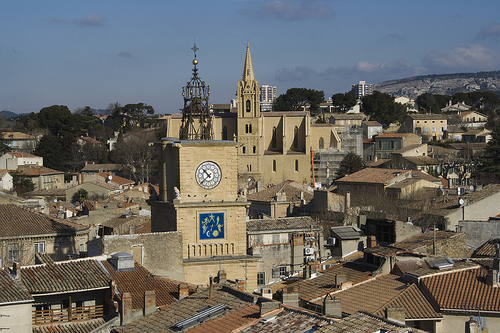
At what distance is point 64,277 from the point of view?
70.8 ft

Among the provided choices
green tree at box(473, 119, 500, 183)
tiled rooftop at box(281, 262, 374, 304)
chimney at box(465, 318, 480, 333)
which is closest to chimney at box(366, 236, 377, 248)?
tiled rooftop at box(281, 262, 374, 304)

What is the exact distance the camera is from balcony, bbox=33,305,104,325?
20750mm

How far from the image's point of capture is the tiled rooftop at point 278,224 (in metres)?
31.8

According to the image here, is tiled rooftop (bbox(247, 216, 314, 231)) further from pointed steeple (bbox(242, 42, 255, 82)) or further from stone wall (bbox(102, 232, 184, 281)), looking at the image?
pointed steeple (bbox(242, 42, 255, 82))

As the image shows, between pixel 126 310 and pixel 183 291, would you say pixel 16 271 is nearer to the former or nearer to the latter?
pixel 126 310

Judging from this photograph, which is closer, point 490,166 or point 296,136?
point 490,166

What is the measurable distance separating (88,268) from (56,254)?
12.5 meters

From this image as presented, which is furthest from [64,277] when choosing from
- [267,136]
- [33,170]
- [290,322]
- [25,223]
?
[267,136]

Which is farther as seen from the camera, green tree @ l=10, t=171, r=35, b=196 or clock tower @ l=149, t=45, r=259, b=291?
green tree @ l=10, t=171, r=35, b=196

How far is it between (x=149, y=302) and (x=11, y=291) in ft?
9.37

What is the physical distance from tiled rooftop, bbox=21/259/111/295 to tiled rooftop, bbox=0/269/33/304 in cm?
87

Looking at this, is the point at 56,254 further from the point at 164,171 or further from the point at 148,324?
the point at 148,324

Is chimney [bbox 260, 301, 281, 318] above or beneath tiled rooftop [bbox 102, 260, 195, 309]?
above

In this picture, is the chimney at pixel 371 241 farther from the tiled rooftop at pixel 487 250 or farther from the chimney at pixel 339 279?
the chimney at pixel 339 279
